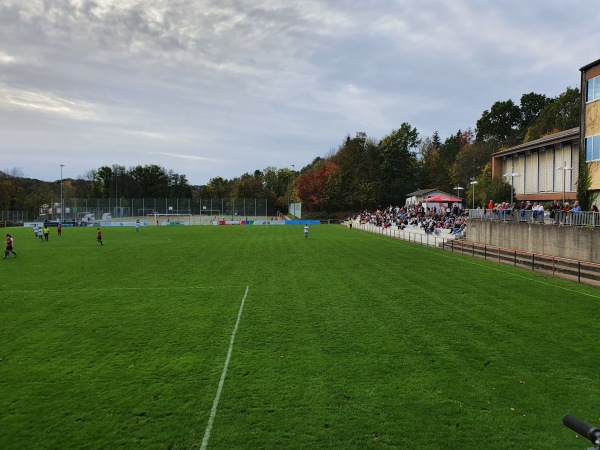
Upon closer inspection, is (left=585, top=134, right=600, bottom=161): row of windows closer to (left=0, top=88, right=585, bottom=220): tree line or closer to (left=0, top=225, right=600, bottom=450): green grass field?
(left=0, top=225, right=600, bottom=450): green grass field

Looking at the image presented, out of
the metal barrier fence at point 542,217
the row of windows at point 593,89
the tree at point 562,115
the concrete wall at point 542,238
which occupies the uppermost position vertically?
the tree at point 562,115

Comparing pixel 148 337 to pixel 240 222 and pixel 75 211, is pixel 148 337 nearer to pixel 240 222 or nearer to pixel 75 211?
pixel 240 222

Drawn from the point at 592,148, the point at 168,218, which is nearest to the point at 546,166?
the point at 592,148

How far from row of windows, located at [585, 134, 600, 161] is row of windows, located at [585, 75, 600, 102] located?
2.35 metres

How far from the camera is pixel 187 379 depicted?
26.1 feet

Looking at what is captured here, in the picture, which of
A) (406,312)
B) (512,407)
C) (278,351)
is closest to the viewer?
(512,407)

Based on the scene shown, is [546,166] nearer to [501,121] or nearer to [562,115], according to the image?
[562,115]

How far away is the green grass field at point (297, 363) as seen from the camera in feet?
20.3

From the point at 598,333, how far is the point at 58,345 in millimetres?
13274

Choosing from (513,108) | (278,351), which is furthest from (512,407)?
(513,108)

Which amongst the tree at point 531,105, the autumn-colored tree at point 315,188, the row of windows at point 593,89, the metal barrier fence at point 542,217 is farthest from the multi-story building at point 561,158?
the tree at point 531,105

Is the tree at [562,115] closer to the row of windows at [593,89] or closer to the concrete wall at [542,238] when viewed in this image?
the row of windows at [593,89]

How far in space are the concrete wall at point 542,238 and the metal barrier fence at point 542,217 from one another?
0.93ft

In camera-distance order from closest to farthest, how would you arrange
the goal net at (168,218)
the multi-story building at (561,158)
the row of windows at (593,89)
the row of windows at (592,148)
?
the row of windows at (593,89) → the row of windows at (592,148) → the multi-story building at (561,158) → the goal net at (168,218)
